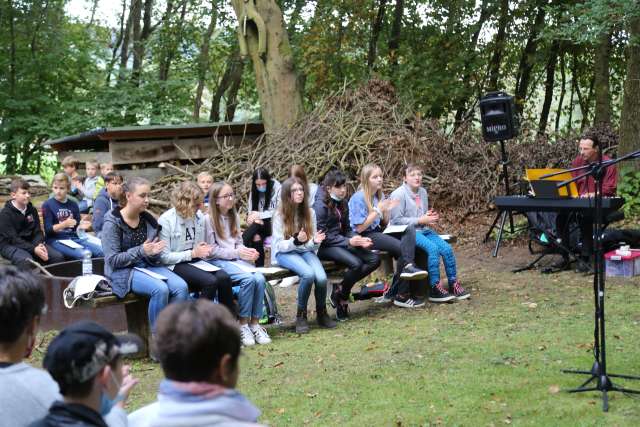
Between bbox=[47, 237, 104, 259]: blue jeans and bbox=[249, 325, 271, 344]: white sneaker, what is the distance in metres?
2.88

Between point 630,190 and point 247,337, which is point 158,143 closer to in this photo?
point 630,190

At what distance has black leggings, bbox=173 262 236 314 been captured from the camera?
25.1 feet

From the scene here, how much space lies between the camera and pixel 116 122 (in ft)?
71.2

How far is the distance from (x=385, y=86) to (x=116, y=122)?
8.88m

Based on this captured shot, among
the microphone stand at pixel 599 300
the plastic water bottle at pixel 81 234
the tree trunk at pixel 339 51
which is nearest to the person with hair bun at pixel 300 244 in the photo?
the plastic water bottle at pixel 81 234

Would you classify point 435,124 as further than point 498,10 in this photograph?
No

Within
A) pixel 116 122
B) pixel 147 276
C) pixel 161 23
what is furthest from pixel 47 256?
pixel 161 23

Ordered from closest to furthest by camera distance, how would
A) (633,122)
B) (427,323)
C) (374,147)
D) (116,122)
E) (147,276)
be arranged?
(147,276) → (427,323) → (633,122) → (374,147) → (116,122)

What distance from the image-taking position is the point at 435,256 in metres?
9.27

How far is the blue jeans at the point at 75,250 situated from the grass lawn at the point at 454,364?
2768 mm

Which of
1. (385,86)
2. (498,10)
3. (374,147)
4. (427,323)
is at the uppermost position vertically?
(498,10)

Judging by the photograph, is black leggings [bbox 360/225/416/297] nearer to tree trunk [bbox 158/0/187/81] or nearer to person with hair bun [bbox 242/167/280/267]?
person with hair bun [bbox 242/167/280/267]

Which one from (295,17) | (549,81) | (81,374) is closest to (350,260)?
(81,374)

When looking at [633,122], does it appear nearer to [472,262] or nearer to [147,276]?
[472,262]
